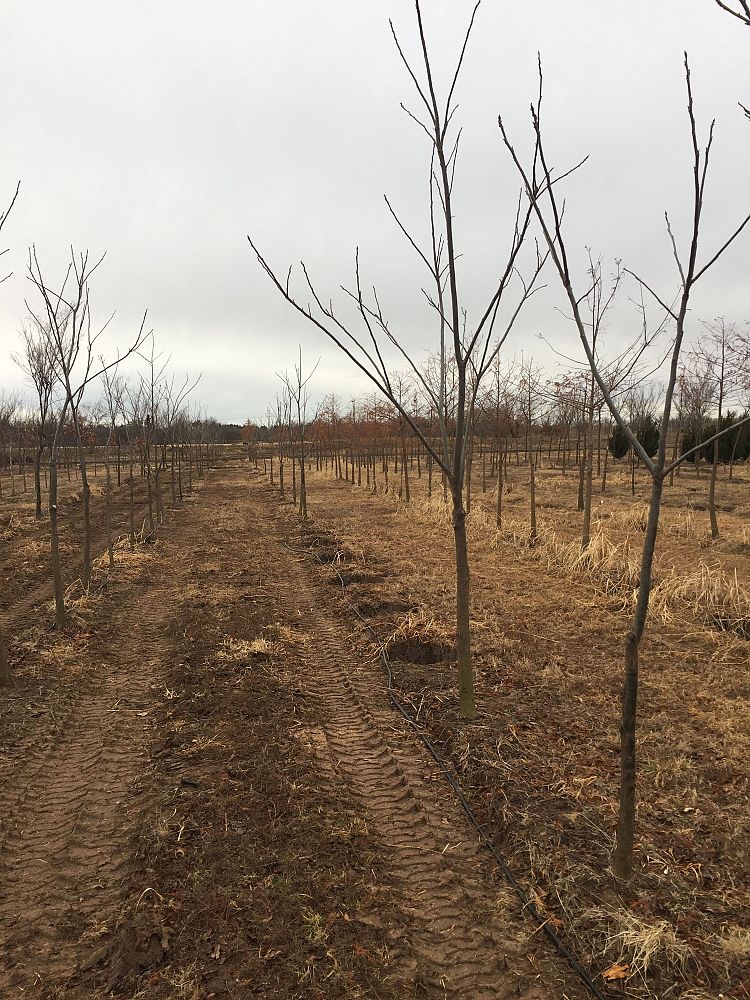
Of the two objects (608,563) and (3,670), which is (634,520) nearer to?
(608,563)

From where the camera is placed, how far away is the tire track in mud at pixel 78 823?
248 centimetres

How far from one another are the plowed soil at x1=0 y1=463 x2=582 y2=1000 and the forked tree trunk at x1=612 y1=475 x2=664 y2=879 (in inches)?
22.9

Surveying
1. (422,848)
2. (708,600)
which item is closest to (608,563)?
(708,600)

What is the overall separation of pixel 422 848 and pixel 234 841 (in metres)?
1.04

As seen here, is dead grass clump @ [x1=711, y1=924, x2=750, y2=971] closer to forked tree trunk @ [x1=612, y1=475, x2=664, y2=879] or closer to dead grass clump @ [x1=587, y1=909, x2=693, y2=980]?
dead grass clump @ [x1=587, y1=909, x2=693, y2=980]

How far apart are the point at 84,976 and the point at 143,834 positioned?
32.4 inches

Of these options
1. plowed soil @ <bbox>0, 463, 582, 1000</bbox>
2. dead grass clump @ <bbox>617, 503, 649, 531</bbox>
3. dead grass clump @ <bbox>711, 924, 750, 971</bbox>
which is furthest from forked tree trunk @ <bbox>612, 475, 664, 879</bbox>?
dead grass clump @ <bbox>617, 503, 649, 531</bbox>

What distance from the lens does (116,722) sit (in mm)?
4523

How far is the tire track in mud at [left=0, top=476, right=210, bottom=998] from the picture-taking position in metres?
2.48

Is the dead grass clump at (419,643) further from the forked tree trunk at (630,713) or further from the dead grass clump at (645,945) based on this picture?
the dead grass clump at (645,945)

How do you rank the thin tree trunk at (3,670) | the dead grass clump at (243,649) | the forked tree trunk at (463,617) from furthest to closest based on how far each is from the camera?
the dead grass clump at (243,649) < the thin tree trunk at (3,670) < the forked tree trunk at (463,617)

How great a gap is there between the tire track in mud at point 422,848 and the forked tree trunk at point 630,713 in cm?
60

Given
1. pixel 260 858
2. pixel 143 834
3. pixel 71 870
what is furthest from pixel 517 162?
pixel 71 870

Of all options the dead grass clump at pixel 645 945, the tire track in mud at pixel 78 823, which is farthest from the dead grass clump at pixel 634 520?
the dead grass clump at pixel 645 945
